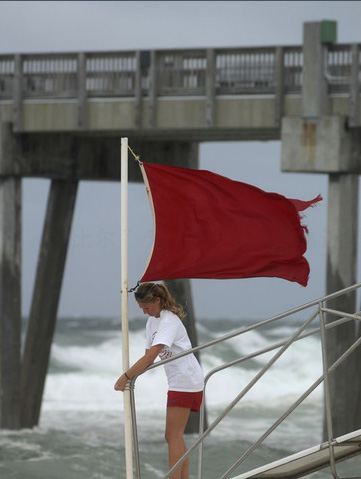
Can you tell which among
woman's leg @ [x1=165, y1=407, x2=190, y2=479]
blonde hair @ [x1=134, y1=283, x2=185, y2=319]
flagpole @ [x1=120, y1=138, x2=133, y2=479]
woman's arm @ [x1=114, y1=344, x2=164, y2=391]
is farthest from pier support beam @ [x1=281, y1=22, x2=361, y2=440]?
woman's arm @ [x1=114, y1=344, x2=164, y2=391]

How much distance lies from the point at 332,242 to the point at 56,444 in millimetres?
5690

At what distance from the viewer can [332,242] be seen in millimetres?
17188

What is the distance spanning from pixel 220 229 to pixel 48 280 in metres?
12.5

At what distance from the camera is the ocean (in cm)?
1742

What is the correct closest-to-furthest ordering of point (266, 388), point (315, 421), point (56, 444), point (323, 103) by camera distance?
point (323, 103) → point (56, 444) → point (315, 421) → point (266, 388)

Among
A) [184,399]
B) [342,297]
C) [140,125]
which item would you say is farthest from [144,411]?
[184,399]

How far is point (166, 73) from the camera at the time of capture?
725 inches

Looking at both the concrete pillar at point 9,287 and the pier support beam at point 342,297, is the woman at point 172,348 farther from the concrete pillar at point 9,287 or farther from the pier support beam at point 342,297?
the concrete pillar at point 9,287

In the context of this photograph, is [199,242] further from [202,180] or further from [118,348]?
[118,348]

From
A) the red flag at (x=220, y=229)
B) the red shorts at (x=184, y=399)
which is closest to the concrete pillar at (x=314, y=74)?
the red flag at (x=220, y=229)

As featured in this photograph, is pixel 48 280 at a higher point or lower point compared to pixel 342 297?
lower

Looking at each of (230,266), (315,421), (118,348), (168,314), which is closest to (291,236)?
(230,266)

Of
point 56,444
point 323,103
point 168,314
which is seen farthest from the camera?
point 56,444

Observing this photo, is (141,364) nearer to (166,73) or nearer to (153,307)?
(153,307)
